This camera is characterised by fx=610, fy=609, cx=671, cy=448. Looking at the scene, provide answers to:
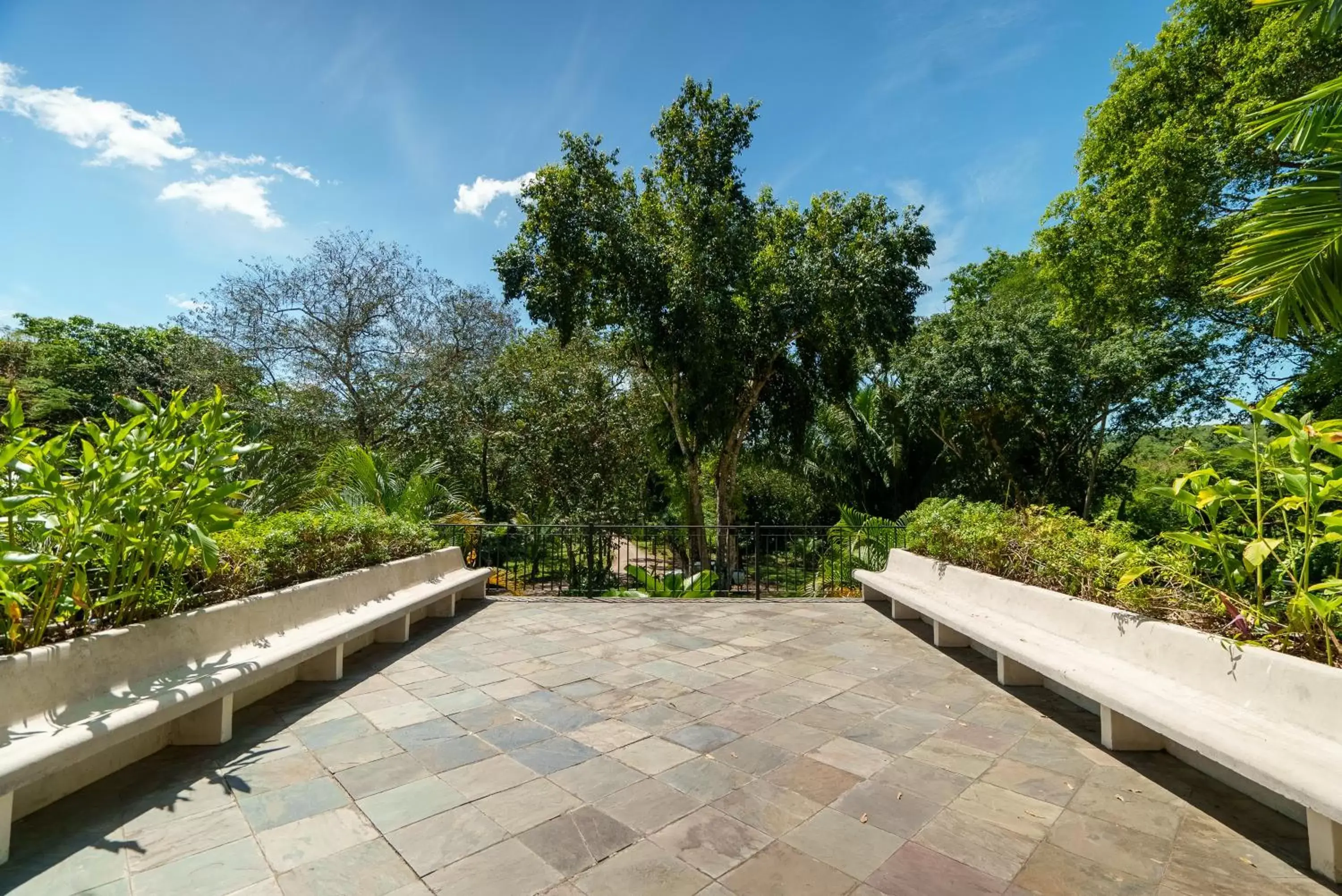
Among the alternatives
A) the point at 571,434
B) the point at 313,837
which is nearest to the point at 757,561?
the point at 571,434

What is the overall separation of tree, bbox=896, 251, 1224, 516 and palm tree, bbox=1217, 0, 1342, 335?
Answer: 34.0 ft

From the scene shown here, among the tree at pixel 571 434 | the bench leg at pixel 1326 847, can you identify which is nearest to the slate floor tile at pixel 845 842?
the bench leg at pixel 1326 847

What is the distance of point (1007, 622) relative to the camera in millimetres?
4406

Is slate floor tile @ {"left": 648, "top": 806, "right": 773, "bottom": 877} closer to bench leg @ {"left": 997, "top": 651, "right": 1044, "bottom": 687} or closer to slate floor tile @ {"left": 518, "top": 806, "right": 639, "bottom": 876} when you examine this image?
slate floor tile @ {"left": 518, "top": 806, "right": 639, "bottom": 876}

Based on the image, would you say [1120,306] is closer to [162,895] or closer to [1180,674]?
[1180,674]

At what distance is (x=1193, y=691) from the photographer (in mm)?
2855

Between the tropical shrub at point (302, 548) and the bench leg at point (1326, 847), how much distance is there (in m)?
4.77

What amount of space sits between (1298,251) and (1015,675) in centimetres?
301

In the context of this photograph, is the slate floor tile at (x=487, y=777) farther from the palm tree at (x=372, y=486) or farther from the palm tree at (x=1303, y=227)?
the palm tree at (x=372, y=486)

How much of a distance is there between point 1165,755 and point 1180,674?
1.81ft

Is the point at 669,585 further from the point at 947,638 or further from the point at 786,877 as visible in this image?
the point at 786,877

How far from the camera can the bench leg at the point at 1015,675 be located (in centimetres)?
429

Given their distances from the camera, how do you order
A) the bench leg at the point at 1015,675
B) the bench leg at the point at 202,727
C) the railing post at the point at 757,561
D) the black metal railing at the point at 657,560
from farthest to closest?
the black metal railing at the point at 657,560 → the railing post at the point at 757,561 → the bench leg at the point at 1015,675 → the bench leg at the point at 202,727

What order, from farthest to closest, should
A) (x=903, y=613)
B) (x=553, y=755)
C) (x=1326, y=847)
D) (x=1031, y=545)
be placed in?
(x=903, y=613) < (x=1031, y=545) < (x=553, y=755) < (x=1326, y=847)
